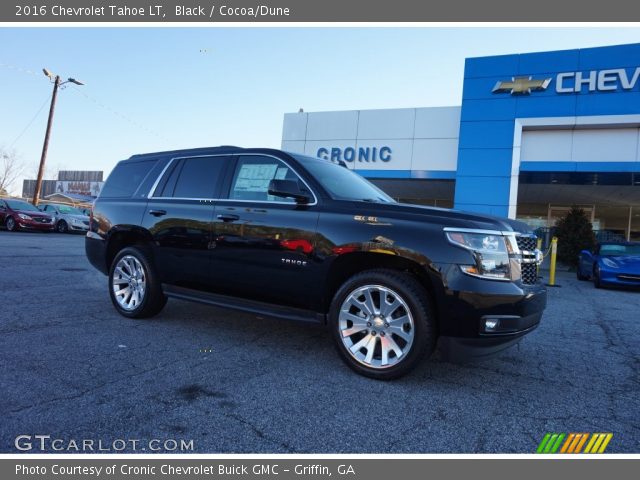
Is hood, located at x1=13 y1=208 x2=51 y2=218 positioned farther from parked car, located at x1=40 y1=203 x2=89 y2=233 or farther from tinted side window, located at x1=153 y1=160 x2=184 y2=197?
tinted side window, located at x1=153 y1=160 x2=184 y2=197

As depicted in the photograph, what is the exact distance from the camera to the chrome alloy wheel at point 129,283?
16.6 feet

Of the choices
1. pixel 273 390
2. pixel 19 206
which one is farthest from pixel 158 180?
pixel 19 206

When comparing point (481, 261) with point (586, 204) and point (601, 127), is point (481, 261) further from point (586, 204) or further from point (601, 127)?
point (586, 204)

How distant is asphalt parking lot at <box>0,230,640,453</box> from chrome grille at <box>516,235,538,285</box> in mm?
846

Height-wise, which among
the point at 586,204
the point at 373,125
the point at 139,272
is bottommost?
the point at 139,272

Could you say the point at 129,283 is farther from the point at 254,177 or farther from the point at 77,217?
the point at 77,217

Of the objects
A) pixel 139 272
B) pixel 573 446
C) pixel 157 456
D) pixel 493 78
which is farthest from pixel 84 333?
pixel 493 78

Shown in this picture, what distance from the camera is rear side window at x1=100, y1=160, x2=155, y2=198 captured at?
5461 mm

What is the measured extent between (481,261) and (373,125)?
56.5ft

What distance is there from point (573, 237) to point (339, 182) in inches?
697

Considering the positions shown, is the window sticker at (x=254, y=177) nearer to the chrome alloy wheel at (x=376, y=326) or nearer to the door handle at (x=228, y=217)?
the door handle at (x=228, y=217)

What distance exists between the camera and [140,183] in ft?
17.7

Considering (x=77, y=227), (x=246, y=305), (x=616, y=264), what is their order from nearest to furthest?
(x=246, y=305) → (x=616, y=264) → (x=77, y=227)

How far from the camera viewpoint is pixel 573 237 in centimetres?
1881
